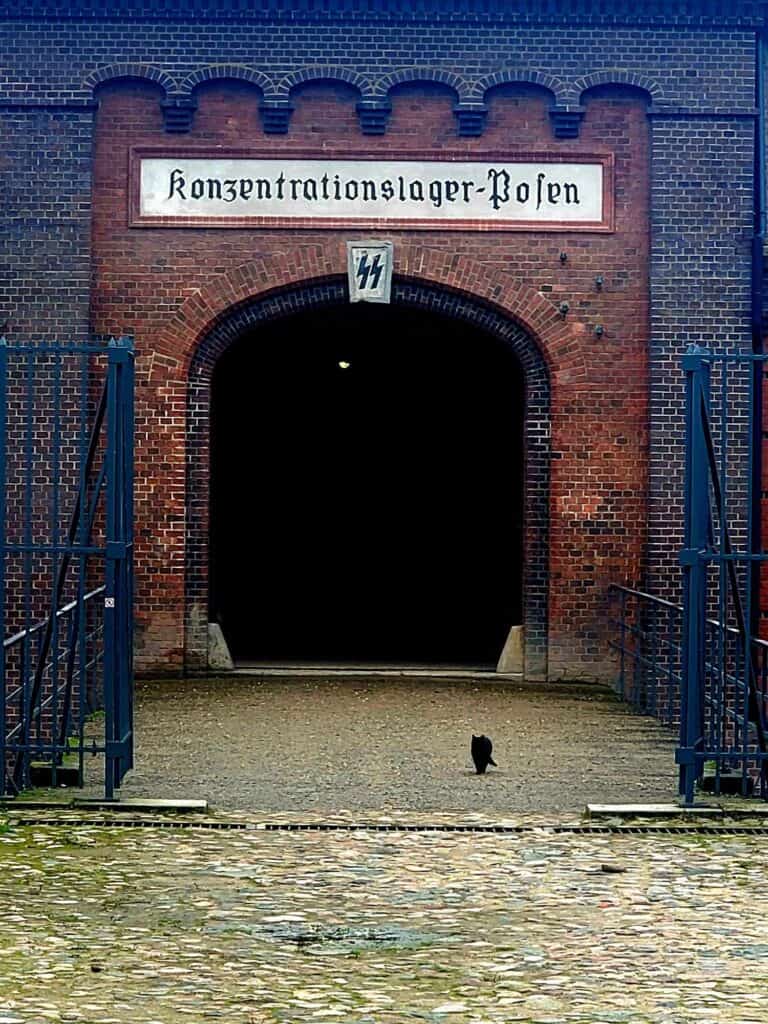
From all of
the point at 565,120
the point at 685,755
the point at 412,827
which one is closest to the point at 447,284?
the point at 565,120

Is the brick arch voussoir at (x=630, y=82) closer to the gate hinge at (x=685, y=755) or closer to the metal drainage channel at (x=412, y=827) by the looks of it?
the gate hinge at (x=685, y=755)

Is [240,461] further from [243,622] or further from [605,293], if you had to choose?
[605,293]

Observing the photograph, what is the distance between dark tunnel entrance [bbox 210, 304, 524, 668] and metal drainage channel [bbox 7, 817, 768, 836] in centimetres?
1407

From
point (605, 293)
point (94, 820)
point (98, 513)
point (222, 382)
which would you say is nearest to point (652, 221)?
point (605, 293)

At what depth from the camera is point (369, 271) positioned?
17016 millimetres

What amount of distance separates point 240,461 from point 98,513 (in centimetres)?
791

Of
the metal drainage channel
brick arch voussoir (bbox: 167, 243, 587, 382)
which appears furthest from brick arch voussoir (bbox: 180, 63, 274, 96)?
the metal drainage channel

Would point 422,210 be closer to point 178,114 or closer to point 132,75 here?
point 178,114

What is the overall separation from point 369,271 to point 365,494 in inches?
344

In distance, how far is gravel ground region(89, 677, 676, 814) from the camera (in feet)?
34.5

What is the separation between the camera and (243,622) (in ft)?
82.1

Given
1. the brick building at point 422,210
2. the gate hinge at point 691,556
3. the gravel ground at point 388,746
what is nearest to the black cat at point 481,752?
the gravel ground at point 388,746

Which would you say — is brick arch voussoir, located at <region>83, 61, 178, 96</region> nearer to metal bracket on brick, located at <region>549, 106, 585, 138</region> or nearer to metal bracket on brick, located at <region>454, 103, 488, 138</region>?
metal bracket on brick, located at <region>454, 103, 488, 138</region>

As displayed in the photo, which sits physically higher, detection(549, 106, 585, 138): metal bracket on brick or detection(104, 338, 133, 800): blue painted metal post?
detection(549, 106, 585, 138): metal bracket on brick
